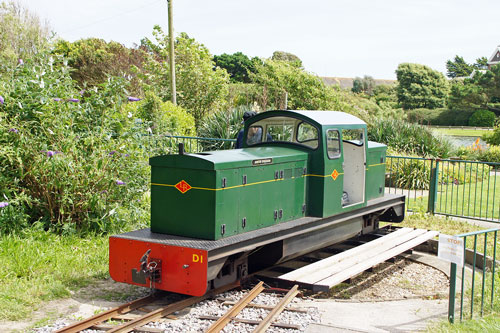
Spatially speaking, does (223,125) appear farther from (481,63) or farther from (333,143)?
(481,63)

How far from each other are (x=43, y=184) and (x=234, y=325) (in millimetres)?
4283

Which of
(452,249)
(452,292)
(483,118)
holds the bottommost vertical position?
(452,292)

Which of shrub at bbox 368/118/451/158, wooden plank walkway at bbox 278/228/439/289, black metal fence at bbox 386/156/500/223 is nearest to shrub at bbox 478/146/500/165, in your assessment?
shrub at bbox 368/118/451/158

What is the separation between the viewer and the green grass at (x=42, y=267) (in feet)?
19.4

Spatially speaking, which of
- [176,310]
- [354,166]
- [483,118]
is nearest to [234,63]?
[483,118]

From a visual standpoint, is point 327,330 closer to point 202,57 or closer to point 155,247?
point 155,247

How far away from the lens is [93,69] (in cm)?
3875

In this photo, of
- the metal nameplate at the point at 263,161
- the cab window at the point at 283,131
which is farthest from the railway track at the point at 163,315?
the cab window at the point at 283,131

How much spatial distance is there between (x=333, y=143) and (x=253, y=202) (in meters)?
1.81

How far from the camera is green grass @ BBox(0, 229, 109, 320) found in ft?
19.4

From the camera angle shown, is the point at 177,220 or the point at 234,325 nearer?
the point at 234,325

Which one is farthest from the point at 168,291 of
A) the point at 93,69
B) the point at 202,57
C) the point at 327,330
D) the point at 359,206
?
the point at 93,69

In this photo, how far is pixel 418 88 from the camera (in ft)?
170

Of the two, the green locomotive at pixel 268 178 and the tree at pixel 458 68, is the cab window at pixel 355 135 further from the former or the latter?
the tree at pixel 458 68
